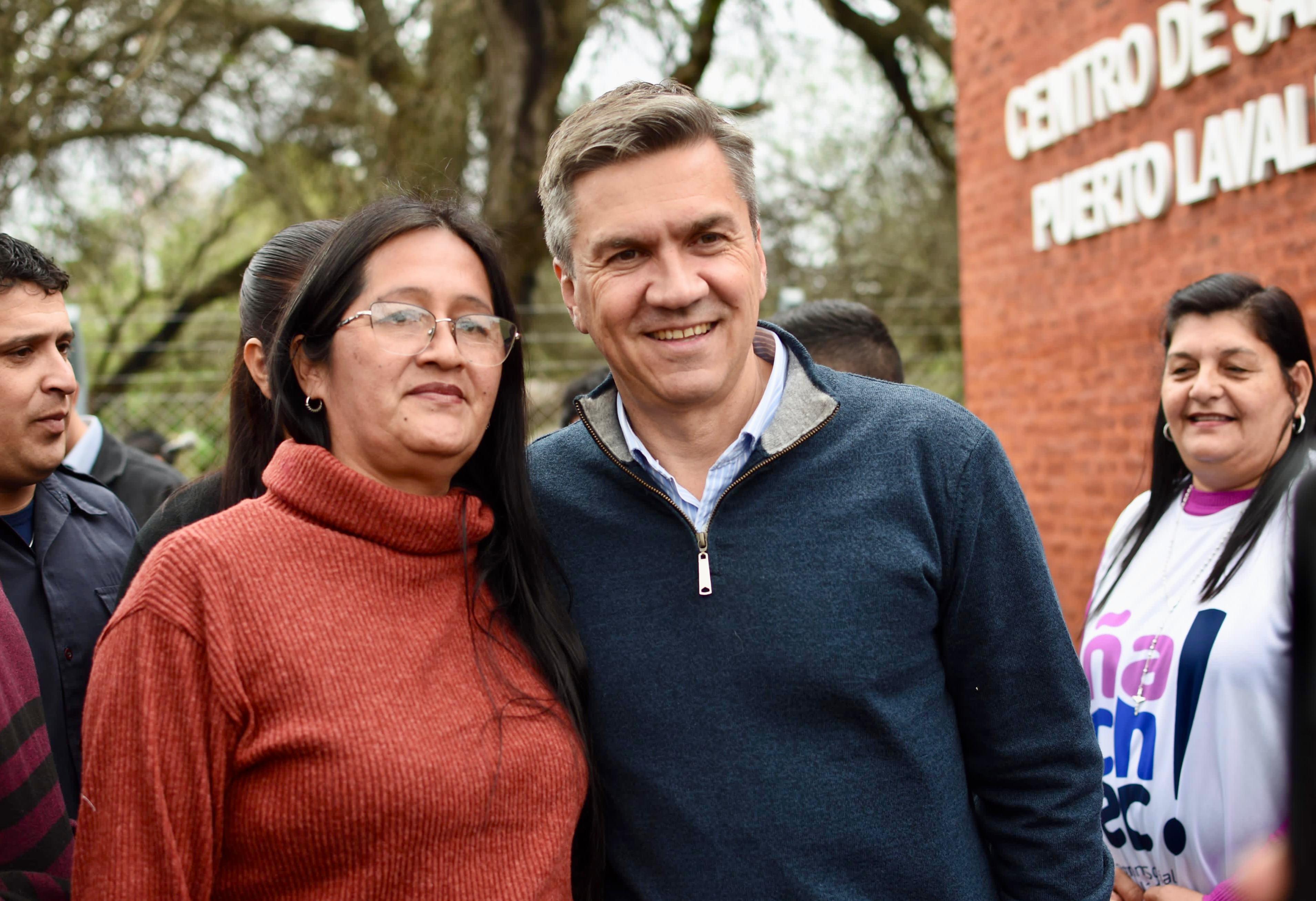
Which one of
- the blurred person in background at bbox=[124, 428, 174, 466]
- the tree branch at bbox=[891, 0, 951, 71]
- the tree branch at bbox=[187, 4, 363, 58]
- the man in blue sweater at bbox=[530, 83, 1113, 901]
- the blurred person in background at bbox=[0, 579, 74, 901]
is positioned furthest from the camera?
the tree branch at bbox=[891, 0, 951, 71]

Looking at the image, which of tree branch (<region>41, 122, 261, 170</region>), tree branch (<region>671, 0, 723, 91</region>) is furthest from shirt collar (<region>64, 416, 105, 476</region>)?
tree branch (<region>671, 0, 723, 91</region>)

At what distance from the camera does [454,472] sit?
6.68 feet

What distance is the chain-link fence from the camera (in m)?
7.82

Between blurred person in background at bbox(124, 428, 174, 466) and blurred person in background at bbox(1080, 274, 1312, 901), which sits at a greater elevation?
blurred person in background at bbox(124, 428, 174, 466)

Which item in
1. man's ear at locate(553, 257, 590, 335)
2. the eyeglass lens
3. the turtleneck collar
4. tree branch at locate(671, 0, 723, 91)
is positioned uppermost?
tree branch at locate(671, 0, 723, 91)

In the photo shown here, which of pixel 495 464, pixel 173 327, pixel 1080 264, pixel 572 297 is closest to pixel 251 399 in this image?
pixel 495 464

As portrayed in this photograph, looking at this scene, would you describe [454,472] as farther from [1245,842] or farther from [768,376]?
[1245,842]

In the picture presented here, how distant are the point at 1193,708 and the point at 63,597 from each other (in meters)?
2.53

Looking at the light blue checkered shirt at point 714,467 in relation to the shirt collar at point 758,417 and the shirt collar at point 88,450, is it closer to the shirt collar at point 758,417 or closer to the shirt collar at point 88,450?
the shirt collar at point 758,417

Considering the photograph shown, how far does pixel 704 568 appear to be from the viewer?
1898 millimetres

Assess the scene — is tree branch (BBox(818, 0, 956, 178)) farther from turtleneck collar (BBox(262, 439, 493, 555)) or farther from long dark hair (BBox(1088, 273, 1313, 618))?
turtleneck collar (BBox(262, 439, 493, 555))

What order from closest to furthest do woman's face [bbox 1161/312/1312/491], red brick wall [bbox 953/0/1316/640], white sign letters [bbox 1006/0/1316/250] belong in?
woman's face [bbox 1161/312/1312/491]
white sign letters [bbox 1006/0/1316/250]
red brick wall [bbox 953/0/1316/640]

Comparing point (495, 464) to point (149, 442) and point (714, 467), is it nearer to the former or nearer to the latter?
point (714, 467)

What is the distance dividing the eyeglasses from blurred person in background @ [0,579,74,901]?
776 millimetres
